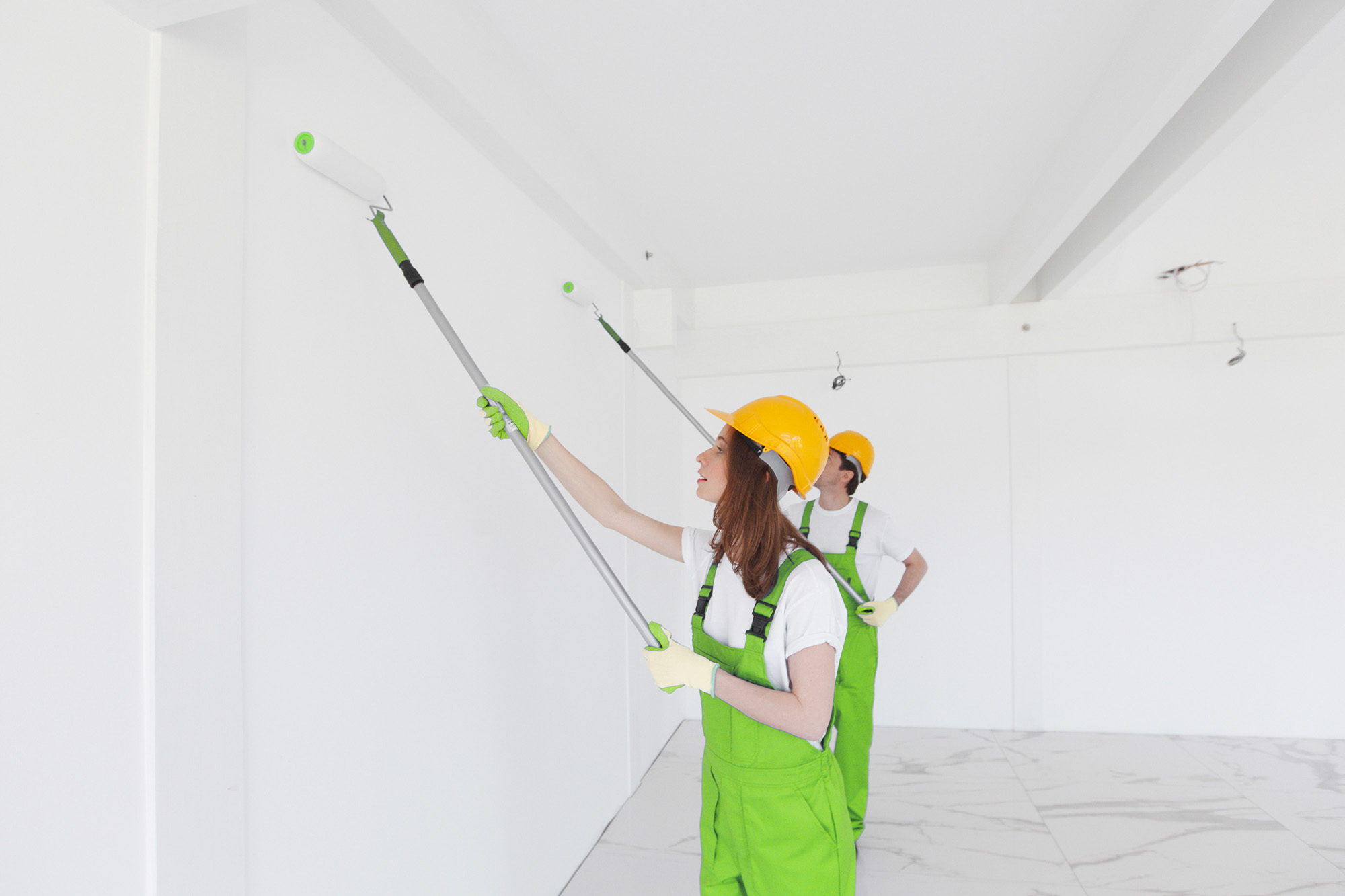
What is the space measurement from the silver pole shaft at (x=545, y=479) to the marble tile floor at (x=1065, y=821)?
1.35 m

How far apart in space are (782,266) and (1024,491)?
175 cm

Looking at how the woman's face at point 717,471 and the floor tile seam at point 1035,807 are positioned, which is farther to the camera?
the floor tile seam at point 1035,807

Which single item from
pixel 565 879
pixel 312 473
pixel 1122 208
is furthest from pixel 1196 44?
pixel 565 879

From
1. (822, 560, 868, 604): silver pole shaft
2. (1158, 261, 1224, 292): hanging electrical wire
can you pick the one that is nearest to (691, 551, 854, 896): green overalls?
(822, 560, 868, 604): silver pole shaft

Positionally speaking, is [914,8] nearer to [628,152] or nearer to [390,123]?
[628,152]

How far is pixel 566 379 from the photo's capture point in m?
2.30

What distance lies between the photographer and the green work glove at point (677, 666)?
46.9 inches

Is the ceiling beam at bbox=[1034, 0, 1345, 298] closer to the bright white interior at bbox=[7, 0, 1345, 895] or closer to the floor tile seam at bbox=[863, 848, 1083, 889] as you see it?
the bright white interior at bbox=[7, 0, 1345, 895]

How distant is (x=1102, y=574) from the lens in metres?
3.56

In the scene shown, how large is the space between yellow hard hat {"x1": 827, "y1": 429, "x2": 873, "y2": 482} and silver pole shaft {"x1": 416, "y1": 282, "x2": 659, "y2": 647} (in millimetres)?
1348

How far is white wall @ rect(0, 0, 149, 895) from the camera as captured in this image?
73cm

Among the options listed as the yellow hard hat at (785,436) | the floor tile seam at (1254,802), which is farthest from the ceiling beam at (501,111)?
the floor tile seam at (1254,802)

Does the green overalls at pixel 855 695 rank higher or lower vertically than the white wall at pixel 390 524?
lower

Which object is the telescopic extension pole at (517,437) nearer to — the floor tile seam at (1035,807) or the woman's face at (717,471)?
the woman's face at (717,471)
